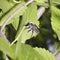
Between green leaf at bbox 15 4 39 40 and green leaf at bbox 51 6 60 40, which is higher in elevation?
green leaf at bbox 15 4 39 40

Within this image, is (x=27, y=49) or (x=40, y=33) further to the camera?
(x=40, y=33)

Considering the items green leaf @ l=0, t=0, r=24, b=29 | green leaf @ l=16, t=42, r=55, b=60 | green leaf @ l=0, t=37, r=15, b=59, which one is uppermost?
green leaf @ l=0, t=0, r=24, b=29

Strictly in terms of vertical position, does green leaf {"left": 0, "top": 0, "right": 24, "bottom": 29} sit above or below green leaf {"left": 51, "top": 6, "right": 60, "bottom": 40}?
Answer: above

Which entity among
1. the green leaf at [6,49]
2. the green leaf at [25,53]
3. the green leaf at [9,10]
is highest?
the green leaf at [9,10]

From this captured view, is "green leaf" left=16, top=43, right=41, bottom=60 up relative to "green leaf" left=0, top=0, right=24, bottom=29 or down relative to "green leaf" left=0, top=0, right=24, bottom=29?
down

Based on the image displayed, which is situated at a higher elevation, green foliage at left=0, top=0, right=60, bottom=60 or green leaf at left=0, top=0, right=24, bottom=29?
green leaf at left=0, top=0, right=24, bottom=29

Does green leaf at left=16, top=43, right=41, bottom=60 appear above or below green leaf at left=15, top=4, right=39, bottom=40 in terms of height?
below

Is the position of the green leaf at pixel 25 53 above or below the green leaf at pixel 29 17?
below
